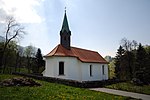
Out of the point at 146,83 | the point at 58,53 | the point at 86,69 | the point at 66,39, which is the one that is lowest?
the point at 146,83

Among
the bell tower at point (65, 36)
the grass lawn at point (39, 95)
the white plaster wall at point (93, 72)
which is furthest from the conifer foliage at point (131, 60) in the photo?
the grass lawn at point (39, 95)

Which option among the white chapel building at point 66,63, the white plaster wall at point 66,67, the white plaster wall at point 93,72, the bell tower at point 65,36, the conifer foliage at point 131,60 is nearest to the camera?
the white plaster wall at point 66,67

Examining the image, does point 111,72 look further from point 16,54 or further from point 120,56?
point 16,54

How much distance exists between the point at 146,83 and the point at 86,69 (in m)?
11.0

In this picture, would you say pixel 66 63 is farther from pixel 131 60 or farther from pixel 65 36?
pixel 131 60

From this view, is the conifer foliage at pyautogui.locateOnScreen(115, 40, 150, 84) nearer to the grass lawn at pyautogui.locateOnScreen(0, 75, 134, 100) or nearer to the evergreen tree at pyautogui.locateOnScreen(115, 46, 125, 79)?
the evergreen tree at pyautogui.locateOnScreen(115, 46, 125, 79)

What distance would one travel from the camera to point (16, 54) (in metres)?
60.2

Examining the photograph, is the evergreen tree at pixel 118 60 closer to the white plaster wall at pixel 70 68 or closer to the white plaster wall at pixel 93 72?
the white plaster wall at pixel 93 72

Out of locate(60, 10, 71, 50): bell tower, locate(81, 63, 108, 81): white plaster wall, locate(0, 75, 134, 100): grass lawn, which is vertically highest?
locate(60, 10, 71, 50): bell tower

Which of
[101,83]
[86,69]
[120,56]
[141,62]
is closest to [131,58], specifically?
[141,62]

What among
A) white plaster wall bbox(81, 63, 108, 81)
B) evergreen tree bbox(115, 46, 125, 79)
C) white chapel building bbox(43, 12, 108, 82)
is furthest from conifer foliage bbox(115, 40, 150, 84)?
white chapel building bbox(43, 12, 108, 82)

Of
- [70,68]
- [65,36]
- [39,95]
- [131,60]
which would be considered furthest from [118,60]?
[39,95]

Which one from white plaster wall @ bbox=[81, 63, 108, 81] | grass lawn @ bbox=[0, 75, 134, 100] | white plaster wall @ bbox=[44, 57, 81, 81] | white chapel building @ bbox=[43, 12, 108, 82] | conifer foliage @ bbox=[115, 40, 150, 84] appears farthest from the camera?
conifer foliage @ bbox=[115, 40, 150, 84]

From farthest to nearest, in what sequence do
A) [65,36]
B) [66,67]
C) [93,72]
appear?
[93,72] → [65,36] → [66,67]
